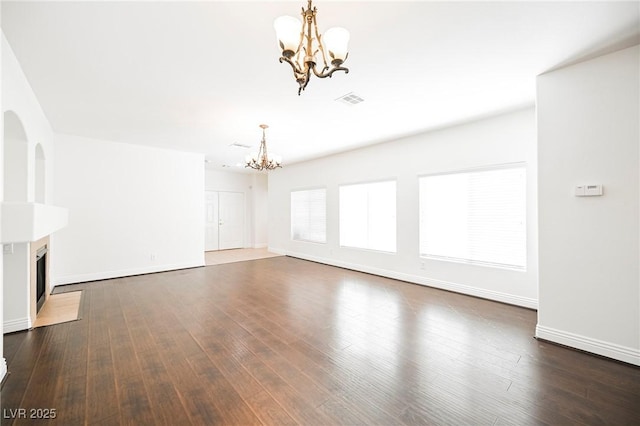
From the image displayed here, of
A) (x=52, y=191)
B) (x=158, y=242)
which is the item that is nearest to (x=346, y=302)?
(x=158, y=242)

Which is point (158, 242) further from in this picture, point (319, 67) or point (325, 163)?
point (319, 67)

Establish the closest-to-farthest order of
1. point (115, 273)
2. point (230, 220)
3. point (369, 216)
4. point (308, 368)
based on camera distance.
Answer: point (308, 368) → point (115, 273) → point (369, 216) → point (230, 220)

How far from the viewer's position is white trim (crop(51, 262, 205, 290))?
16.0 ft

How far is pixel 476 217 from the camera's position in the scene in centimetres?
419

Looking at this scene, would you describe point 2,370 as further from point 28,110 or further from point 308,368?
point 28,110

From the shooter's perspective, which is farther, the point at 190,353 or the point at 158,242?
the point at 158,242

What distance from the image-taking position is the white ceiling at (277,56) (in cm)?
194

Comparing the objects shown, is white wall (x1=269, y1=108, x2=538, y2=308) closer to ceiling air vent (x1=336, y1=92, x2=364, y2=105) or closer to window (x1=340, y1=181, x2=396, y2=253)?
window (x1=340, y1=181, x2=396, y2=253)

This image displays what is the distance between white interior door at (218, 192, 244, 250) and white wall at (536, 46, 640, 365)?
28.5ft

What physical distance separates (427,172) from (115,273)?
6.30 meters

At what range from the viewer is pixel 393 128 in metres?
4.57

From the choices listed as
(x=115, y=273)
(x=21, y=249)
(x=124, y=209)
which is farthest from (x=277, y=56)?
(x=115, y=273)

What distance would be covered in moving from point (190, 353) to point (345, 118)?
353 cm

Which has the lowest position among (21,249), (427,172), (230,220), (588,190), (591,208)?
(21,249)
